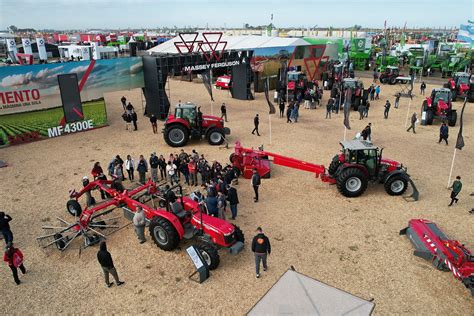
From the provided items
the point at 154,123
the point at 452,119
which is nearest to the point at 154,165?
the point at 154,123

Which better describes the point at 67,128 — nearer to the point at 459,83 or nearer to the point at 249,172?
the point at 249,172

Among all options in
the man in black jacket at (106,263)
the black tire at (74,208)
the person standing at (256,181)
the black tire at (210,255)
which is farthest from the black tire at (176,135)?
Result: the man in black jacket at (106,263)

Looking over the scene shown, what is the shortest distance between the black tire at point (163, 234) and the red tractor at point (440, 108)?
16.1 metres

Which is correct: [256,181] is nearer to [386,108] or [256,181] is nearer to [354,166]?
[354,166]

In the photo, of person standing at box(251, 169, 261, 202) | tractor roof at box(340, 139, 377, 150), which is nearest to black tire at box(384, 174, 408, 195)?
tractor roof at box(340, 139, 377, 150)

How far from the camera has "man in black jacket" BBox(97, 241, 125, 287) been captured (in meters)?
6.80

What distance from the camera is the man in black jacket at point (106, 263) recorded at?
22.3 ft

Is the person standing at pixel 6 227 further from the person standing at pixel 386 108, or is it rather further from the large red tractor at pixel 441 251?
the person standing at pixel 386 108

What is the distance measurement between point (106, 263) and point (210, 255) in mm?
2121

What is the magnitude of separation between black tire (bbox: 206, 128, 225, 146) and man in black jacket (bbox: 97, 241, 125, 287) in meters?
9.02

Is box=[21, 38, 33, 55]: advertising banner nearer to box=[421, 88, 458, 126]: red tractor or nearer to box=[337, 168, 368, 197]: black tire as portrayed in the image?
box=[421, 88, 458, 126]: red tractor

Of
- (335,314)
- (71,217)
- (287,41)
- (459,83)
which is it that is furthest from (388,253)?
(287,41)

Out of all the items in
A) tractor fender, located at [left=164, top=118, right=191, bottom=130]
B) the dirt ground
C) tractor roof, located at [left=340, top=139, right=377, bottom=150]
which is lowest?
the dirt ground

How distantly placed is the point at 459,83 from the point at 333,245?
2132 cm
